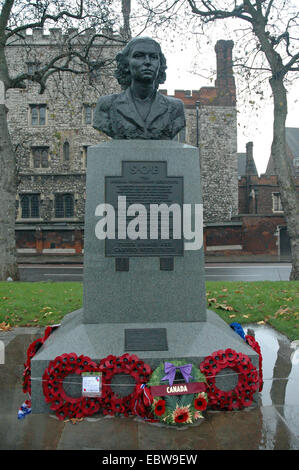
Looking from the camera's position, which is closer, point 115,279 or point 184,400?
point 184,400

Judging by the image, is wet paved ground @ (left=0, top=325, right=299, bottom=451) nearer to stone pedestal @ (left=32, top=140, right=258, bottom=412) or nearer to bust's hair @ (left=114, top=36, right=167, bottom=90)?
stone pedestal @ (left=32, top=140, right=258, bottom=412)

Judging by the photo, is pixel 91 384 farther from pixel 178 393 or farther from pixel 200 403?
pixel 200 403

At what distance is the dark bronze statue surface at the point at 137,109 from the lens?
474 cm

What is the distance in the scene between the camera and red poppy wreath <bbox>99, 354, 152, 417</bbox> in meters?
3.47

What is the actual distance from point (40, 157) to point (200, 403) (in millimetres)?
35746

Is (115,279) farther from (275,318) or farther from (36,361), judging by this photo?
(275,318)

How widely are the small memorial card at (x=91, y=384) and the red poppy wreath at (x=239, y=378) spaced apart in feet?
3.07

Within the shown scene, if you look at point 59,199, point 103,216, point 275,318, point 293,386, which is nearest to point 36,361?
point 103,216

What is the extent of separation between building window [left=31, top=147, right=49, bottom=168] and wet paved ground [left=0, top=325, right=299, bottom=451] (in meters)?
34.4

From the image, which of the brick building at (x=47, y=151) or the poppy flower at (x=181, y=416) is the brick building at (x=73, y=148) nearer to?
the brick building at (x=47, y=151)

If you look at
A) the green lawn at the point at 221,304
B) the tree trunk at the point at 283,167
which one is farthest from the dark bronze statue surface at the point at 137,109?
the tree trunk at the point at 283,167

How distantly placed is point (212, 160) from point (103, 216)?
3433cm

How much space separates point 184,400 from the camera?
11.1 feet
